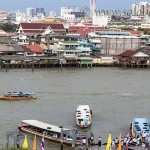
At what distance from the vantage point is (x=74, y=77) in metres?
19.1

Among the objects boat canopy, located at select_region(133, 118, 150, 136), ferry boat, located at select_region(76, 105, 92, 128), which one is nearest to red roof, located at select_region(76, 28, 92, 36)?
ferry boat, located at select_region(76, 105, 92, 128)

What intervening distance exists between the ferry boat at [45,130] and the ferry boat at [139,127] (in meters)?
1.36

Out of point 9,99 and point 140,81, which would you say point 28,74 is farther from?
point 9,99

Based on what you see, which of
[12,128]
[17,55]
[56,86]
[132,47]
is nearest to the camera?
[12,128]

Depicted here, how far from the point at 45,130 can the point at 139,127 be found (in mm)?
1800

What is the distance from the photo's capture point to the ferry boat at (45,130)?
32.7 ft

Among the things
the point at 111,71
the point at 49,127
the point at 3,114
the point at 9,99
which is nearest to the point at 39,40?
the point at 111,71

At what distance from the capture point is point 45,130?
1044 cm

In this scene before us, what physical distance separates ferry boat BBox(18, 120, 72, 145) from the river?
0.51ft

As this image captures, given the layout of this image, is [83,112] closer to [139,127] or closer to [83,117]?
[83,117]

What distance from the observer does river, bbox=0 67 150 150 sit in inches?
460

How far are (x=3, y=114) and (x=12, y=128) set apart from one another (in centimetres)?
136

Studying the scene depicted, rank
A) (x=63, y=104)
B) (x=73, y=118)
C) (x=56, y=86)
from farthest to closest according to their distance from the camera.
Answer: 1. (x=56, y=86)
2. (x=63, y=104)
3. (x=73, y=118)

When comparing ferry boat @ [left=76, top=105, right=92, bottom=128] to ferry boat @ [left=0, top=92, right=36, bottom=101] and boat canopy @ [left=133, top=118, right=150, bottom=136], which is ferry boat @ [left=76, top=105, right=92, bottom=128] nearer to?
boat canopy @ [left=133, top=118, right=150, bottom=136]
